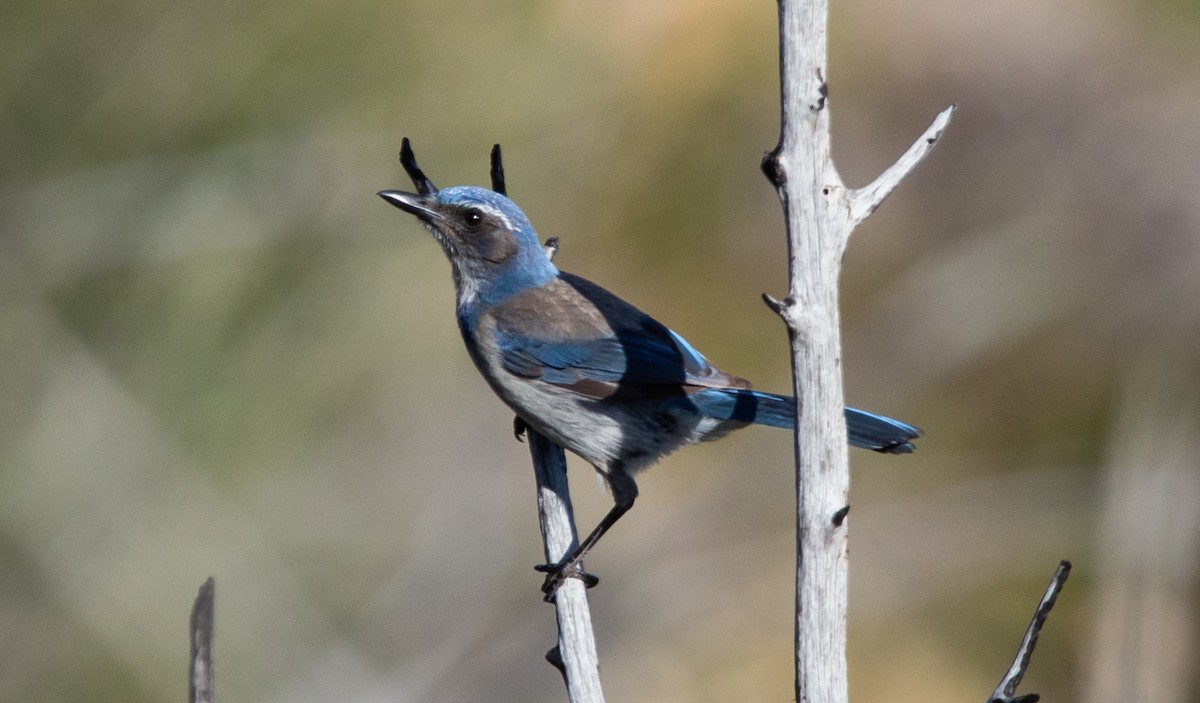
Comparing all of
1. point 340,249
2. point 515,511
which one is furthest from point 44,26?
point 515,511

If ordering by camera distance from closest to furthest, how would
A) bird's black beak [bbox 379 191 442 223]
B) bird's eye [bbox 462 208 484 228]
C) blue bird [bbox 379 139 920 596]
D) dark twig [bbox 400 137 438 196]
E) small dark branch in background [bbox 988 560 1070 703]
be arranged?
small dark branch in background [bbox 988 560 1070 703], dark twig [bbox 400 137 438 196], blue bird [bbox 379 139 920 596], bird's black beak [bbox 379 191 442 223], bird's eye [bbox 462 208 484 228]

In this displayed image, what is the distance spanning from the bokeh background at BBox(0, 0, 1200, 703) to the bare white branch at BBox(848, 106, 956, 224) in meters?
4.07

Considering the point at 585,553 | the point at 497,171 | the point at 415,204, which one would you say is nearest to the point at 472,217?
the point at 415,204

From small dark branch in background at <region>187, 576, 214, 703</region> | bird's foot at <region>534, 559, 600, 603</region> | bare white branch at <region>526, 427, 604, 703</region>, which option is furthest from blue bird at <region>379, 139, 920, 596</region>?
small dark branch in background at <region>187, 576, 214, 703</region>

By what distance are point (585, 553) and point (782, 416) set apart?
0.92 metres

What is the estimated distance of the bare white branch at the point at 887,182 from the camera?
2529 millimetres

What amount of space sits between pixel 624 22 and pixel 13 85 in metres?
3.70

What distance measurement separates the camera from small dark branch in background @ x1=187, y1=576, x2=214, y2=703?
1.88 meters

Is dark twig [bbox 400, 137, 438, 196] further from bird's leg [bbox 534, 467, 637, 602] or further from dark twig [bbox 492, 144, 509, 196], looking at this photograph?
bird's leg [bbox 534, 467, 637, 602]

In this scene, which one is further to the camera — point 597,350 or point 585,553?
point 597,350

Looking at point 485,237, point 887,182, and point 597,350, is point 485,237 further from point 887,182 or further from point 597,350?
point 887,182

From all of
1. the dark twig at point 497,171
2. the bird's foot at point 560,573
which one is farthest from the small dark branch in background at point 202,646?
the dark twig at point 497,171

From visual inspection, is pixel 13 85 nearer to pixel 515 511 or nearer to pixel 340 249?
pixel 340 249

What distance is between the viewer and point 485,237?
4.68m
